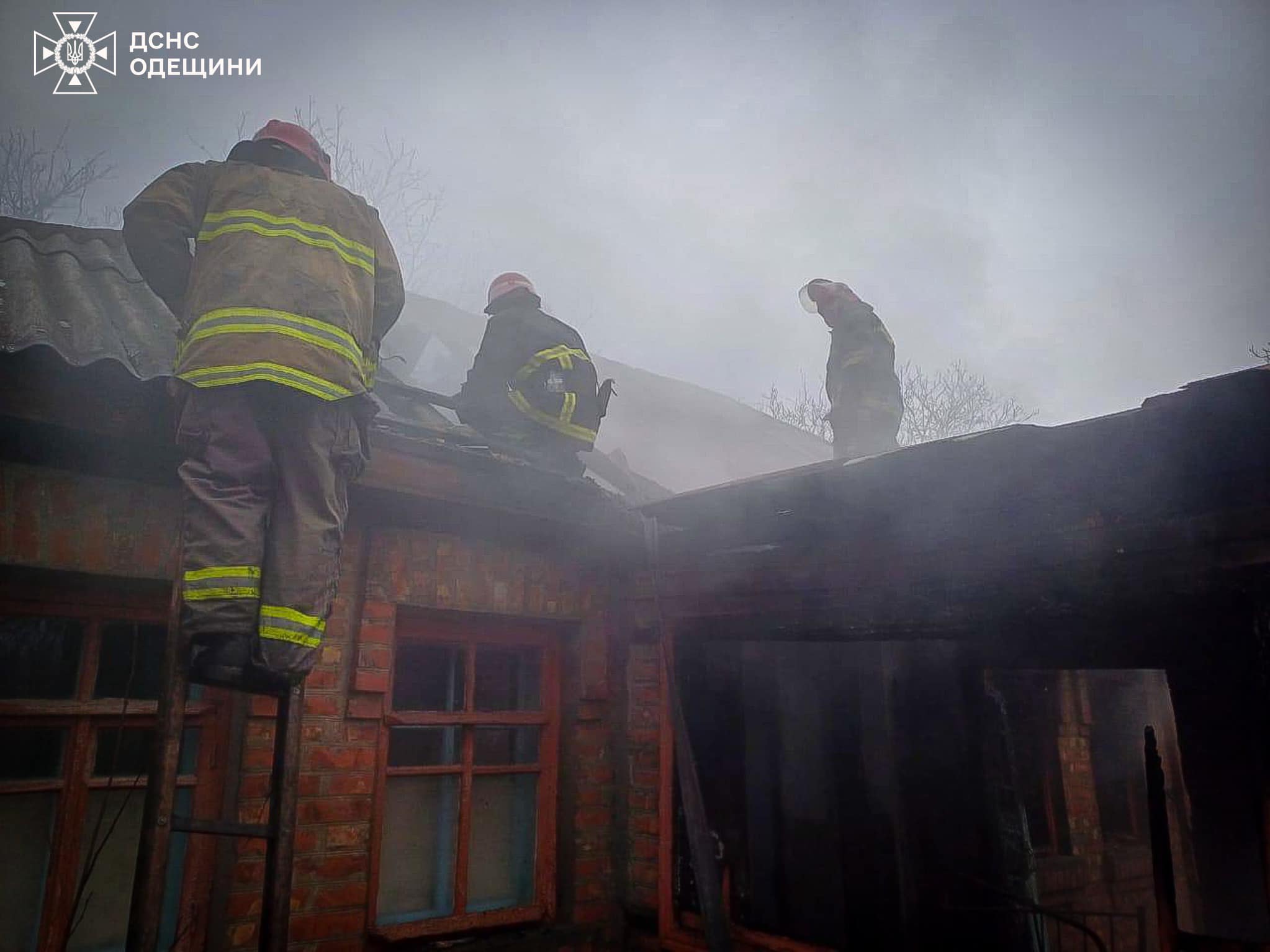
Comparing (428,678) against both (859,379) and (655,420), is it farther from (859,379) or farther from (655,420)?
(655,420)

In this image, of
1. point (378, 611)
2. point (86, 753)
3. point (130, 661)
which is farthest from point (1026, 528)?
point (86, 753)

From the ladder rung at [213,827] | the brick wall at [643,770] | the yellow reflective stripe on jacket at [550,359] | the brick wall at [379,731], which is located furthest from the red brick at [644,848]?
the yellow reflective stripe on jacket at [550,359]

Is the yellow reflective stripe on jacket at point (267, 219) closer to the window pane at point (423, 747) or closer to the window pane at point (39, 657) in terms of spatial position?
the window pane at point (39, 657)

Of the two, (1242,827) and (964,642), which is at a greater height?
(964,642)

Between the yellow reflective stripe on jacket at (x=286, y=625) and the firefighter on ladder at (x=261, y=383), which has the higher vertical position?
the firefighter on ladder at (x=261, y=383)

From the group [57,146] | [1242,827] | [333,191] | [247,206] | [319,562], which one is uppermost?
[57,146]

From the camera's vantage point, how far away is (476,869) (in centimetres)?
386

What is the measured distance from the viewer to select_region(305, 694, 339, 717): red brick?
3.26 meters

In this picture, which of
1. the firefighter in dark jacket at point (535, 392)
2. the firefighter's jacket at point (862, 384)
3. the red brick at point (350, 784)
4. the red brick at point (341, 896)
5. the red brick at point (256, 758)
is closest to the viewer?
the red brick at point (256, 758)

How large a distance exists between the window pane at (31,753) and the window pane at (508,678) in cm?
171

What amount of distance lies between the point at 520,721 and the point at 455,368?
343 cm

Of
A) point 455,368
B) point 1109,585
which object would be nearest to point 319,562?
point 1109,585

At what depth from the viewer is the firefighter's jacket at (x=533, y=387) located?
178 inches

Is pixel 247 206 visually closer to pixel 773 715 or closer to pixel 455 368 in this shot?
pixel 773 715
